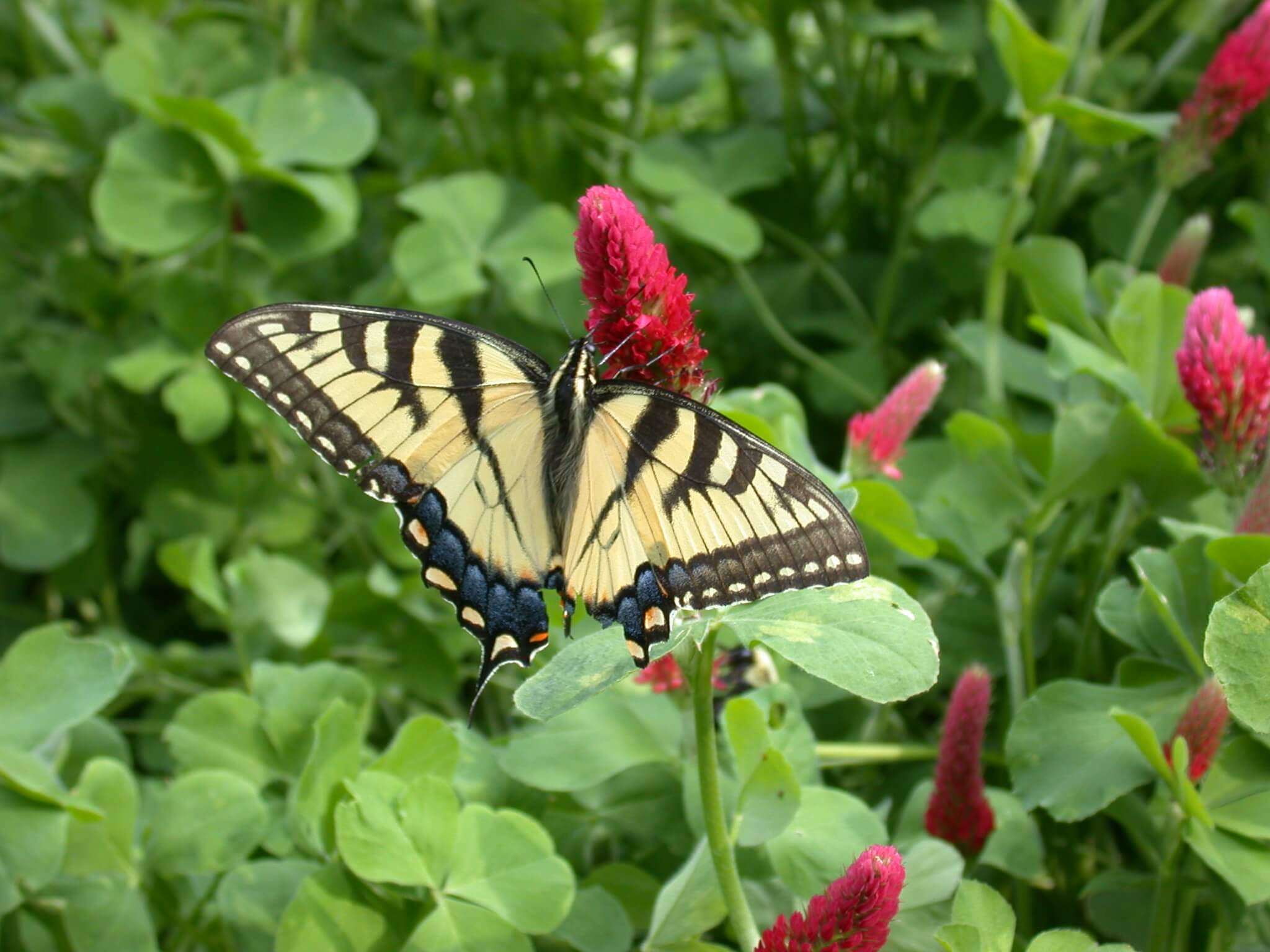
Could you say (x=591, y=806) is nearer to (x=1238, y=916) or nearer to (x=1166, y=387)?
(x=1238, y=916)

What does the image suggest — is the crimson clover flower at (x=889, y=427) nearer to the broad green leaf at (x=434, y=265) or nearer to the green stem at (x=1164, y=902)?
the green stem at (x=1164, y=902)

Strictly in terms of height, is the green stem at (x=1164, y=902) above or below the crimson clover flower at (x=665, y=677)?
below

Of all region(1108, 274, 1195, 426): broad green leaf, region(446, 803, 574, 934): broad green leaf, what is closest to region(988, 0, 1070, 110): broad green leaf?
region(1108, 274, 1195, 426): broad green leaf

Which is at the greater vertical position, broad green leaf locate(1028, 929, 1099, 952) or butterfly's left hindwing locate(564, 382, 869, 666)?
butterfly's left hindwing locate(564, 382, 869, 666)

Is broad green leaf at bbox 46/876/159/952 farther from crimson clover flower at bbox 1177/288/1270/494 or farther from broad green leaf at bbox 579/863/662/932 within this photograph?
crimson clover flower at bbox 1177/288/1270/494

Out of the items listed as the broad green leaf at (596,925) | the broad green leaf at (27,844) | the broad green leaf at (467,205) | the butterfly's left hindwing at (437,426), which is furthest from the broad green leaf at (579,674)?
the broad green leaf at (467,205)

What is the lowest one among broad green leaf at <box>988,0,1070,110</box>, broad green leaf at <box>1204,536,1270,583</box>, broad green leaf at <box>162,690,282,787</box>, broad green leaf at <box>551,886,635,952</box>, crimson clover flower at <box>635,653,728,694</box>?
broad green leaf at <box>162,690,282,787</box>
